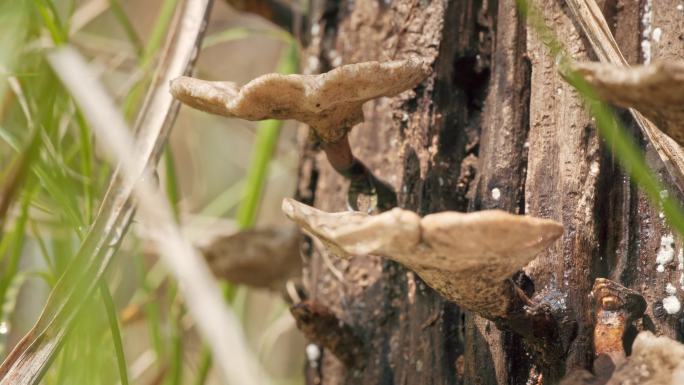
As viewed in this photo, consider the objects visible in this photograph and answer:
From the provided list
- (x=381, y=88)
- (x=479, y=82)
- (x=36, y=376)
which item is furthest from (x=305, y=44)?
(x=36, y=376)

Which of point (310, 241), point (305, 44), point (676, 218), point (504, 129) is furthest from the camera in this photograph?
point (305, 44)

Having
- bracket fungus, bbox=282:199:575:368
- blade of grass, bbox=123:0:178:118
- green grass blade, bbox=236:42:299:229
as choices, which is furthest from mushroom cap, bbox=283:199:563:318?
green grass blade, bbox=236:42:299:229

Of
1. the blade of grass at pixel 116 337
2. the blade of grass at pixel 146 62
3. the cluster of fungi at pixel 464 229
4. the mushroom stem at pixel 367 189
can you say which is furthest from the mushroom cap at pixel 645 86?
the blade of grass at pixel 146 62

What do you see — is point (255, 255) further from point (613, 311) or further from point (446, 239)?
point (446, 239)

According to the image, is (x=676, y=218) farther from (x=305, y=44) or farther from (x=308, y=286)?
(x=305, y=44)

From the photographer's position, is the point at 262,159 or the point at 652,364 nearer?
the point at 652,364

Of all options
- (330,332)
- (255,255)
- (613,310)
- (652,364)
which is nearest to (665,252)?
(613,310)
